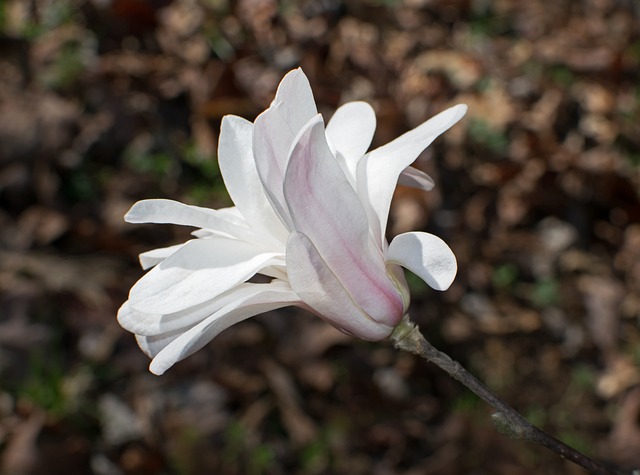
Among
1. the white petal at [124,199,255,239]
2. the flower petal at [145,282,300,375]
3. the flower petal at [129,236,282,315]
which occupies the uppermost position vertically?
the white petal at [124,199,255,239]

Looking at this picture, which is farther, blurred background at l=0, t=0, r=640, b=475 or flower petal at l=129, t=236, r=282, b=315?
blurred background at l=0, t=0, r=640, b=475

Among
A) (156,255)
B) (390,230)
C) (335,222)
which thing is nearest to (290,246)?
(335,222)

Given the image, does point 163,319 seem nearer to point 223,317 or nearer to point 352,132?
point 223,317

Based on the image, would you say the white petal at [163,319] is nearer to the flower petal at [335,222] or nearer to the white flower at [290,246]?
the white flower at [290,246]

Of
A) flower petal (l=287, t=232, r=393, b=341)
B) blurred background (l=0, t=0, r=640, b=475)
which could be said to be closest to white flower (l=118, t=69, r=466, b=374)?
flower petal (l=287, t=232, r=393, b=341)

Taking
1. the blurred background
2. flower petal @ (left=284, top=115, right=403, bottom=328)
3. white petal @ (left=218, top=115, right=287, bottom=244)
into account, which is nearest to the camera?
flower petal @ (left=284, top=115, right=403, bottom=328)

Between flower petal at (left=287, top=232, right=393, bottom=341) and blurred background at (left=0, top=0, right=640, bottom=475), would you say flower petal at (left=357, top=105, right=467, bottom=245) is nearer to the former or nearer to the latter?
flower petal at (left=287, top=232, right=393, bottom=341)
